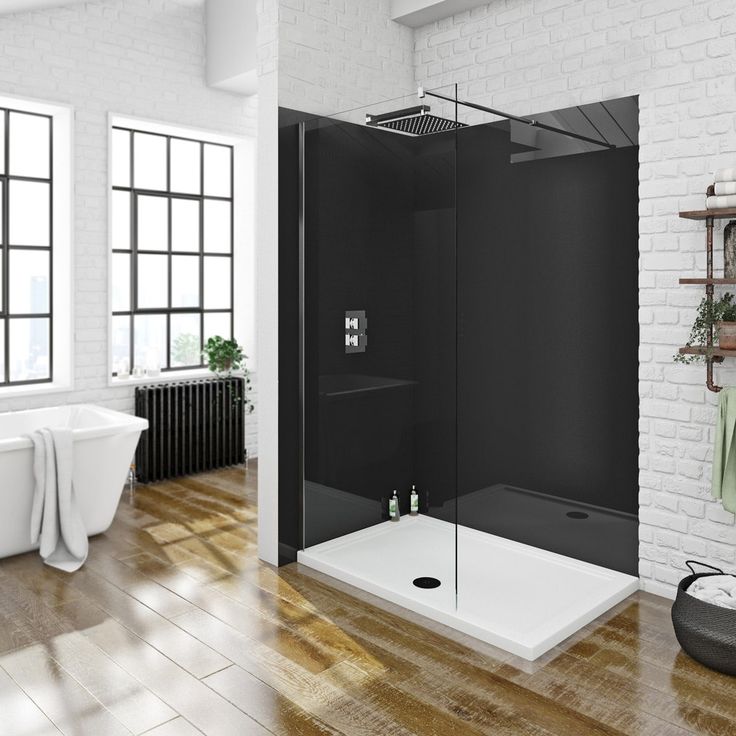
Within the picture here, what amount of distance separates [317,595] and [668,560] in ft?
5.46

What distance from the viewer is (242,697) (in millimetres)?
2678

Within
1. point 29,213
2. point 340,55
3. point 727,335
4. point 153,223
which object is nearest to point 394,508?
point 727,335

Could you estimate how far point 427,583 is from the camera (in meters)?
3.59

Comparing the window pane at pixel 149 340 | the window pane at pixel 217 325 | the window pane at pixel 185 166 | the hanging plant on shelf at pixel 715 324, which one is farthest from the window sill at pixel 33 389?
the hanging plant on shelf at pixel 715 324

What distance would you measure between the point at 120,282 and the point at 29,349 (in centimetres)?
88

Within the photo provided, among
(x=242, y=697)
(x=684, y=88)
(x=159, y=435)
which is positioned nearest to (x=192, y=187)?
(x=159, y=435)

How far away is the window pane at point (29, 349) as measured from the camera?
5.46 meters

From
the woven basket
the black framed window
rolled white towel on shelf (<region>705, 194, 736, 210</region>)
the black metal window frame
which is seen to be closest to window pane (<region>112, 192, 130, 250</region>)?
the black framed window

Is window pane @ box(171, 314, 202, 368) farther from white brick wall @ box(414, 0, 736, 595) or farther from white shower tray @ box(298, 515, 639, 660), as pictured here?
→ white brick wall @ box(414, 0, 736, 595)

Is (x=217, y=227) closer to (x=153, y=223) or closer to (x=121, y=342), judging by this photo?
(x=153, y=223)

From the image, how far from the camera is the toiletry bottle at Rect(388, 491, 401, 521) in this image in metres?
4.25

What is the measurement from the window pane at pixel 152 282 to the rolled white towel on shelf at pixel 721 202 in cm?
438

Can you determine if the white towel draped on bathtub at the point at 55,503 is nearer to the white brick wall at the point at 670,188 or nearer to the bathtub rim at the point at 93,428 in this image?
the bathtub rim at the point at 93,428

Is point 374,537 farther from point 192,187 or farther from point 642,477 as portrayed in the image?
point 192,187
